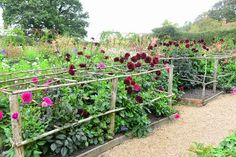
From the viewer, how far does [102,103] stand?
3211mm

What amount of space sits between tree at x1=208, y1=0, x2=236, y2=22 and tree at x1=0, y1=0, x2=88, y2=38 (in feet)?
55.9

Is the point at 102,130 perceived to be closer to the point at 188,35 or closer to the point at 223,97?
the point at 223,97

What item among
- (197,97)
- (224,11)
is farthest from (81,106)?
(224,11)

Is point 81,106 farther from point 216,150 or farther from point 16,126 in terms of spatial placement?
point 216,150

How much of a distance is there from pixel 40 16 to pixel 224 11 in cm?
2136

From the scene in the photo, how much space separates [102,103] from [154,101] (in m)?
1.23

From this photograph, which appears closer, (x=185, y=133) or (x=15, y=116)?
(x=15, y=116)

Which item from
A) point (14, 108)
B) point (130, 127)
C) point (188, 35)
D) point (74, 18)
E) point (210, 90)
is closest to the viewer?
point (14, 108)

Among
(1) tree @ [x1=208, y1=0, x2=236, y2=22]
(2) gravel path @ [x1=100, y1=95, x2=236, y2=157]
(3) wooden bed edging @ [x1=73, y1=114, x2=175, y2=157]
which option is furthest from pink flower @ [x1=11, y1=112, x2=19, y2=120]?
(1) tree @ [x1=208, y1=0, x2=236, y2=22]

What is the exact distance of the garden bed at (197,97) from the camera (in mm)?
5332

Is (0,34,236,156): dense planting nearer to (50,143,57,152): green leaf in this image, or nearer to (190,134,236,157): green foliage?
(50,143,57,152): green leaf

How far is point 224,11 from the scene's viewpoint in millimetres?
31547

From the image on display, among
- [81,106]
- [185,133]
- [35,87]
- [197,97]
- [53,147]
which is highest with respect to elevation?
[35,87]

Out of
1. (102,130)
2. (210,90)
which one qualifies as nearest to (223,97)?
(210,90)
